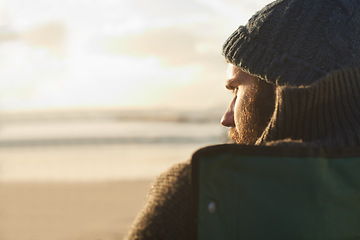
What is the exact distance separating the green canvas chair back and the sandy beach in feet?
18.5

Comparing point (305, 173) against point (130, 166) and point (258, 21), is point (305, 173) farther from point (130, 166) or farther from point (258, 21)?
point (130, 166)

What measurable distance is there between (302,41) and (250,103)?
293 millimetres

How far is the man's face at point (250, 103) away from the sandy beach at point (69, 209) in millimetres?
5176

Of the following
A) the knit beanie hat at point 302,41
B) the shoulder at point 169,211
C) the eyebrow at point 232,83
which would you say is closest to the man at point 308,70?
the knit beanie hat at point 302,41

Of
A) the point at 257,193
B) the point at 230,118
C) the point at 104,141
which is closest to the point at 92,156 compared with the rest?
the point at 104,141

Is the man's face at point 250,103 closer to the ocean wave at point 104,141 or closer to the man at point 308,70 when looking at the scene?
the man at point 308,70

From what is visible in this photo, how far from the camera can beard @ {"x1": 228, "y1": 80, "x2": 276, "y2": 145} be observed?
1.52 meters

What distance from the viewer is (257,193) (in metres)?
1.03

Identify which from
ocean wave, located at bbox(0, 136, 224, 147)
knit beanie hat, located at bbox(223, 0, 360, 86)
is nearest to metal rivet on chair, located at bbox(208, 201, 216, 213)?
knit beanie hat, located at bbox(223, 0, 360, 86)

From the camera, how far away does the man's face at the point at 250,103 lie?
5.01 feet

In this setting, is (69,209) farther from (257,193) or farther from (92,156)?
(257,193)

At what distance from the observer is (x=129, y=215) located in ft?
24.6

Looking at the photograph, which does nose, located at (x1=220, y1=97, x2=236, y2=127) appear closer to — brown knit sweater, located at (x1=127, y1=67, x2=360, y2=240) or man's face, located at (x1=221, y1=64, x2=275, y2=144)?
man's face, located at (x1=221, y1=64, x2=275, y2=144)

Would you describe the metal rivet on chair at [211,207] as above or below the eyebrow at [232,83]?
below
